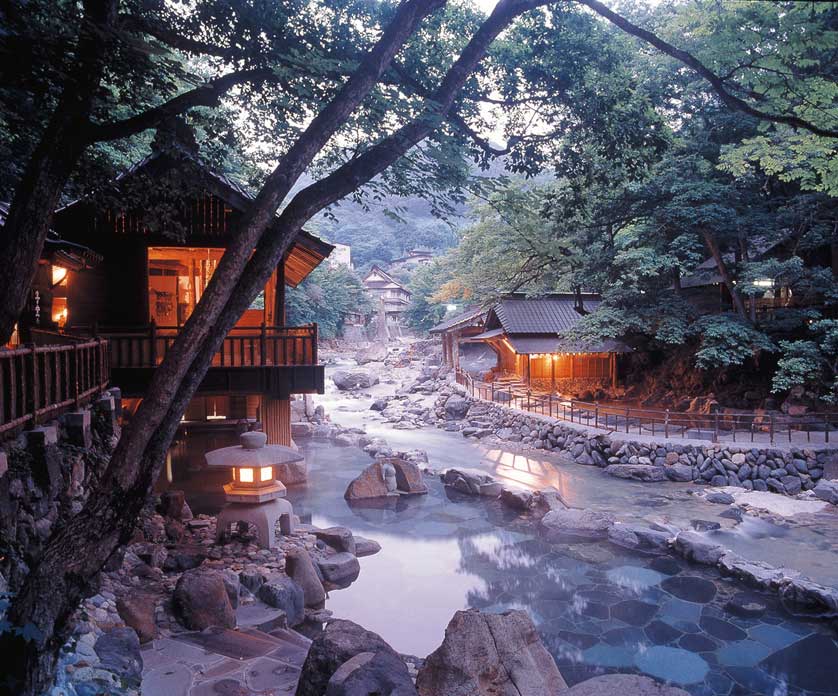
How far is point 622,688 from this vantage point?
15.5ft

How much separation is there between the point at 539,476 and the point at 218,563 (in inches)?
434

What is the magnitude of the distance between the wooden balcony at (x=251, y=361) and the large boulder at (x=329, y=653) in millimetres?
7725

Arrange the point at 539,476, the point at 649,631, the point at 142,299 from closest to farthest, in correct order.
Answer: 1. the point at 649,631
2. the point at 142,299
3. the point at 539,476

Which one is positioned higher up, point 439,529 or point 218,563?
point 218,563

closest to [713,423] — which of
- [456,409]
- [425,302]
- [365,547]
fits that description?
[456,409]

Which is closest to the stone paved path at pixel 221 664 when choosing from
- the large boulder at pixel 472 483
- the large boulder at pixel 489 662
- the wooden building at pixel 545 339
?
the large boulder at pixel 489 662

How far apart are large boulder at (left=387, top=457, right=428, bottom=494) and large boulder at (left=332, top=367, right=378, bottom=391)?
24.2 meters

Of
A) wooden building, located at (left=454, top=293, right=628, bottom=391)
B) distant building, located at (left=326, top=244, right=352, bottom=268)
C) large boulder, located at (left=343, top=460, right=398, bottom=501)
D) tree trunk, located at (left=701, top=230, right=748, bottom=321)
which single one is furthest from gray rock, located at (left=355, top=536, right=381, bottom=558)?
distant building, located at (left=326, top=244, right=352, bottom=268)

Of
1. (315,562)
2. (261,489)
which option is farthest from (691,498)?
(261,489)

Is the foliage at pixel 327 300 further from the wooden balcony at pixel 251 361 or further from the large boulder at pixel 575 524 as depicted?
the large boulder at pixel 575 524

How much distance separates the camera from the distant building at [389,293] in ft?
178

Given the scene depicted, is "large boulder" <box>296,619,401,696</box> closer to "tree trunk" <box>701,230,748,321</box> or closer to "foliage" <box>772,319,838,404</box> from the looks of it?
"foliage" <box>772,319,838,404</box>

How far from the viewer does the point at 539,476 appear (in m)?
17.3

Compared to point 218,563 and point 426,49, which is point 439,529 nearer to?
point 218,563
